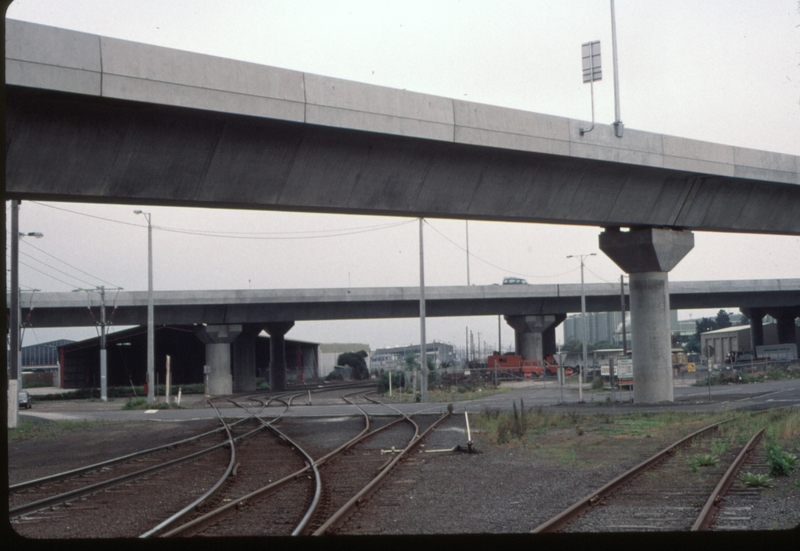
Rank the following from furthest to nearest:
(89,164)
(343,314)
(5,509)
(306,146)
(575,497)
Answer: (343,314)
(306,146)
(89,164)
(575,497)
(5,509)

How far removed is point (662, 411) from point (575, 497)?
65.8ft

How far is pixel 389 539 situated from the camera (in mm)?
4750

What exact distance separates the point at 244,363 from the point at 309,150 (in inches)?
2218

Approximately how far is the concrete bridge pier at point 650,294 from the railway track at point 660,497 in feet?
52.0

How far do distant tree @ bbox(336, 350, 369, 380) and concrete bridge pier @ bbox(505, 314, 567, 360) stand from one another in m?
32.5

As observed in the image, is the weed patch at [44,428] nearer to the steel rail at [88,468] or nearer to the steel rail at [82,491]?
the steel rail at [88,468]

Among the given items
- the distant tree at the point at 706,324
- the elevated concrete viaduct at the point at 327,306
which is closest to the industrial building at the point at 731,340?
the elevated concrete viaduct at the point at 327,306

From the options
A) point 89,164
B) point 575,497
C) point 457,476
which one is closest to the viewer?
point 575,497

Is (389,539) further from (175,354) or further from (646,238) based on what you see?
(175,354)

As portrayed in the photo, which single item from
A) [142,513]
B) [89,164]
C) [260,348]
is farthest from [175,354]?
[142,513]

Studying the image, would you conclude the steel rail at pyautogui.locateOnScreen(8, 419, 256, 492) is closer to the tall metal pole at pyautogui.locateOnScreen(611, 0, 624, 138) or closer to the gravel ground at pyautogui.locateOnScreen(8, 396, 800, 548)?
the gravel ground at pyautogui.locateOnScreen(8, 396, 800, 548)

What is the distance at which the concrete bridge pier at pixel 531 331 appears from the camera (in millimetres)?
80062

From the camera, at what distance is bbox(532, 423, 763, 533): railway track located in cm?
1035

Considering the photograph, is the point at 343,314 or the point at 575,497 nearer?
the point at 575,497
